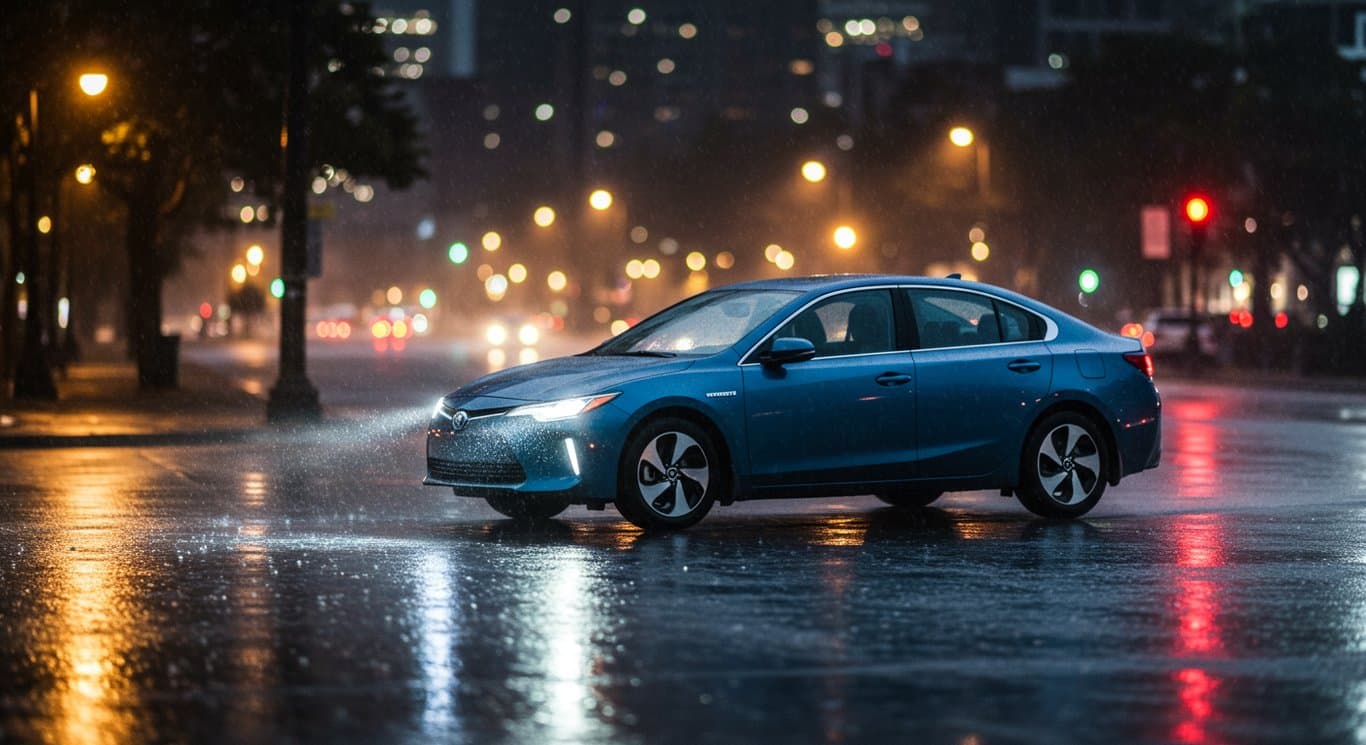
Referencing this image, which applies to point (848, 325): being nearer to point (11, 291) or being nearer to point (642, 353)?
point (642, 353)

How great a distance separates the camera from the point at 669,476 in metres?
13.8

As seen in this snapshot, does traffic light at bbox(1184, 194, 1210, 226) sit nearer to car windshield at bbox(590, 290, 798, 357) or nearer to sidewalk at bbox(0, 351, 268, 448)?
sidewalk at bbox(0, 351, 268, 448)

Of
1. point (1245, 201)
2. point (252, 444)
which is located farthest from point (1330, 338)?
point (252, 444)

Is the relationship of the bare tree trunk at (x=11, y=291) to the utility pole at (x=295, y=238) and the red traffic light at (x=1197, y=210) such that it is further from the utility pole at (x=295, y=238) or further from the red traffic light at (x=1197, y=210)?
the red traffic light at (x=1197, y=210)

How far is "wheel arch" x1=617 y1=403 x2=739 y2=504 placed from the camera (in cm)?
1364

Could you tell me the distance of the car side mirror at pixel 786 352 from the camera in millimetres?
13797

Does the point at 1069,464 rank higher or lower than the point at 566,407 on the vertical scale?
lower

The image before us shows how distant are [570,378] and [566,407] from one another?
284 millimetres

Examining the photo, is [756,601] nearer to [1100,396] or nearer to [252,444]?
[1100,396]

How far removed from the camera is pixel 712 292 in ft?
50.2

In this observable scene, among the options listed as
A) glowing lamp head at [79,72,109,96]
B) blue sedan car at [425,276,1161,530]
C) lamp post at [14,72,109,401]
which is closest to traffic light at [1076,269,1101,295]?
lamp post at [14,72,109,401]

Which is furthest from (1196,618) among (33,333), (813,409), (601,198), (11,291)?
(601,198)

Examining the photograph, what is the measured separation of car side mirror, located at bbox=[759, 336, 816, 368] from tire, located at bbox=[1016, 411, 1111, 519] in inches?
69.9

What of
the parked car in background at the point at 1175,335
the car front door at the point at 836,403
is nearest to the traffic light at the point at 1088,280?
the parked car in background at the point at 1175,335
